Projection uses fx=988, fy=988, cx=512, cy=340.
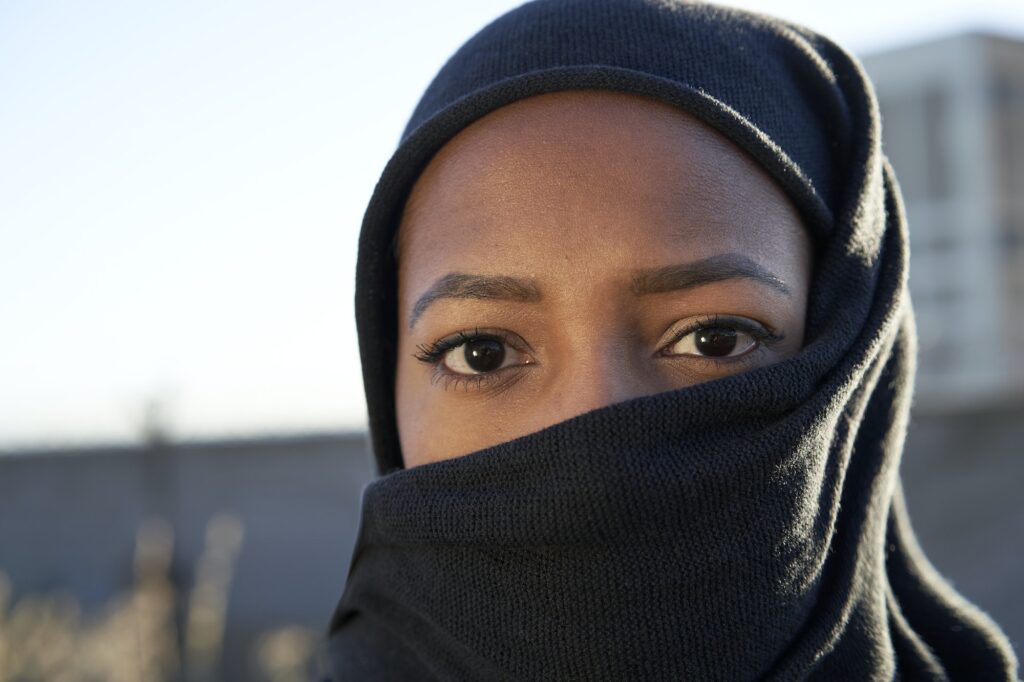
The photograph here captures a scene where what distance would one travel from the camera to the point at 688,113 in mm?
1674

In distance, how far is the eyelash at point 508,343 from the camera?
5.31 ft

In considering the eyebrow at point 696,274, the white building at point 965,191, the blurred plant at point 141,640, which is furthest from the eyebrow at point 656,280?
the white building at point 965,191

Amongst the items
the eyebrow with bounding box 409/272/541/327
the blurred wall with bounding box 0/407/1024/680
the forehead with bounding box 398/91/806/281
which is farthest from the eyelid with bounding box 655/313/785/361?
the blurred wall with bounding box 0/407/1024/680

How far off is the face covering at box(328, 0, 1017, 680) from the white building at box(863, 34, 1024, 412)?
61.3 ft

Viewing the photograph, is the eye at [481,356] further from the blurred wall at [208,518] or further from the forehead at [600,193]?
the blurred wall at [208,518]

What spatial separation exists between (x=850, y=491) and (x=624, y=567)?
52cm

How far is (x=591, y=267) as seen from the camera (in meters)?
1.57

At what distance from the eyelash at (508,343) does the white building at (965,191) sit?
1895 centimetres

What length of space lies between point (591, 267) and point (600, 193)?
5.0 inches

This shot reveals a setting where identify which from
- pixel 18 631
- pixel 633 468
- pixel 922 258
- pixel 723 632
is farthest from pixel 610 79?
pixel 922 258

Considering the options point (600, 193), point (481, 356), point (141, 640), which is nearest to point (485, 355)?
point (481, 356)

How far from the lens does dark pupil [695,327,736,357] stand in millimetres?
1630

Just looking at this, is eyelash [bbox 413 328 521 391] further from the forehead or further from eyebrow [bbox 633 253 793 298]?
eyebrow [bbox 633 253 793 298]

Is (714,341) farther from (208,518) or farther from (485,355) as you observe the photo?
(208,518)
